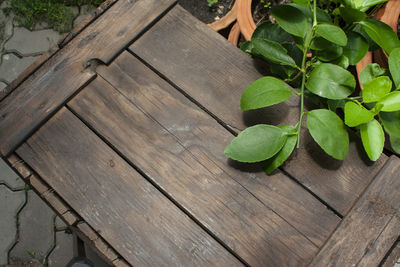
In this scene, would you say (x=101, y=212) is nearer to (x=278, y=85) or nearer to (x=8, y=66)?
(x=278, y=85)

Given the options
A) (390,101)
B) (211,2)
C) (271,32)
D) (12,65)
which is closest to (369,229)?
(390,101)

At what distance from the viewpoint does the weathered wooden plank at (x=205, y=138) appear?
1080mm

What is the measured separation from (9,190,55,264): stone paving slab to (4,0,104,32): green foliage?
1043 mm

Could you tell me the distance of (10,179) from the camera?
204 centimetres

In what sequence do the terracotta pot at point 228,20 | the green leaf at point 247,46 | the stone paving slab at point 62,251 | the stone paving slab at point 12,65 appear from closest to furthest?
the green leaf at point 247,46 < the terracotta pot at point 228,20 < the stone paving slab at point 62,251 < the stone paving slab at point 12,65

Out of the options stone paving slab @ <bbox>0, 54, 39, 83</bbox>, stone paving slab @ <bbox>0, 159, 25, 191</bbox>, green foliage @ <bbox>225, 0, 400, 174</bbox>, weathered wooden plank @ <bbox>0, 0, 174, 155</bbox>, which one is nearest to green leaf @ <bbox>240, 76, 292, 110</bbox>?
green foliage @ <bbox>225, 0, 400, 174</bbox>

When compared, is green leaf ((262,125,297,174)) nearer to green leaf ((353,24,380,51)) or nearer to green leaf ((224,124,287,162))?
green leaf ((224,124,287,162))

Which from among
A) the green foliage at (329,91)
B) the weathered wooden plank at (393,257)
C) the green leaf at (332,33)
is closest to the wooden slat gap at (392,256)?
the weathered wooden plank at (393,257)

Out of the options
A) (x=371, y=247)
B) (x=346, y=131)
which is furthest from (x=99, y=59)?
(x=371, y=247)

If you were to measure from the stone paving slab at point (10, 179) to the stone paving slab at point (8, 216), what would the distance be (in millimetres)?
27

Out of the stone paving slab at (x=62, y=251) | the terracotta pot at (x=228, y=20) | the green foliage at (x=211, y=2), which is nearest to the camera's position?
the terracotta pot at (x=228, y=20)

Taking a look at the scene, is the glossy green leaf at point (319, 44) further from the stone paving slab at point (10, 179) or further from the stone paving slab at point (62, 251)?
the stone paving slab at point (10, 179)

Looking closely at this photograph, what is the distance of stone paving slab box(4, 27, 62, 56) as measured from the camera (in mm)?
2234

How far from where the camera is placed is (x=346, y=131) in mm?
1082
